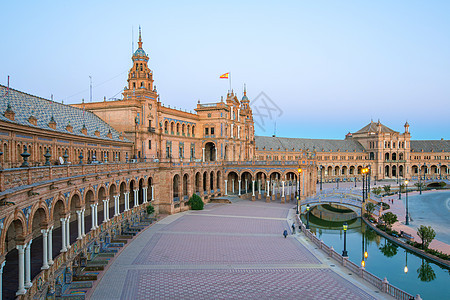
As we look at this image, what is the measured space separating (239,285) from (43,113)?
81.3 ft

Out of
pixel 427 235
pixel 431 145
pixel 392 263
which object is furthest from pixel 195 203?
pixel 431 145

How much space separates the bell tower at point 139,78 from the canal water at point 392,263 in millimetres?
31752

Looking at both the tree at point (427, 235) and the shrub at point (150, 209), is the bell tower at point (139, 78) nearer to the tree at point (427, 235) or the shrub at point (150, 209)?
the shrub at point (150, 209)

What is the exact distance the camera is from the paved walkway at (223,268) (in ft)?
70.1

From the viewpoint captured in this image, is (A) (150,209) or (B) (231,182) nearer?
(A) (150,209)

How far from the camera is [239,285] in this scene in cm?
2261

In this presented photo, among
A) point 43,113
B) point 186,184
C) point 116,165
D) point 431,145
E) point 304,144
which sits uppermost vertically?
point 43,113

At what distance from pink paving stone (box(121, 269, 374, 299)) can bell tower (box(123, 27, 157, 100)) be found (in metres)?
33.5

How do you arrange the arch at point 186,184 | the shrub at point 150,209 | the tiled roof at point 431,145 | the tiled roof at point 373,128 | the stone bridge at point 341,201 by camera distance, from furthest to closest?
the tiled roof at point 431,145 → the tiled roof at point 373,128 → the stone bridge at point 341,201 → the arch at point 186,184 → the shrub at point 150,209

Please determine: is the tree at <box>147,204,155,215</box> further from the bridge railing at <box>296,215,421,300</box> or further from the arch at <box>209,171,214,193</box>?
the arch at <box>209,171,214,193</box>

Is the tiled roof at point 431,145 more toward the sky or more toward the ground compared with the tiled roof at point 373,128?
more toward the ground

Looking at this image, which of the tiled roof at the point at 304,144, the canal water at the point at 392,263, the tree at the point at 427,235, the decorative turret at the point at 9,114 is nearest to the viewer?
the decorative turret at the point at 9,114

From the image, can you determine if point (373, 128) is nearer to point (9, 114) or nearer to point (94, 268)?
point (94, 268)

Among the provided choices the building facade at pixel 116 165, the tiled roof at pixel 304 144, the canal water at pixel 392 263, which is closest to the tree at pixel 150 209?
the building facade at pixel 116 165
